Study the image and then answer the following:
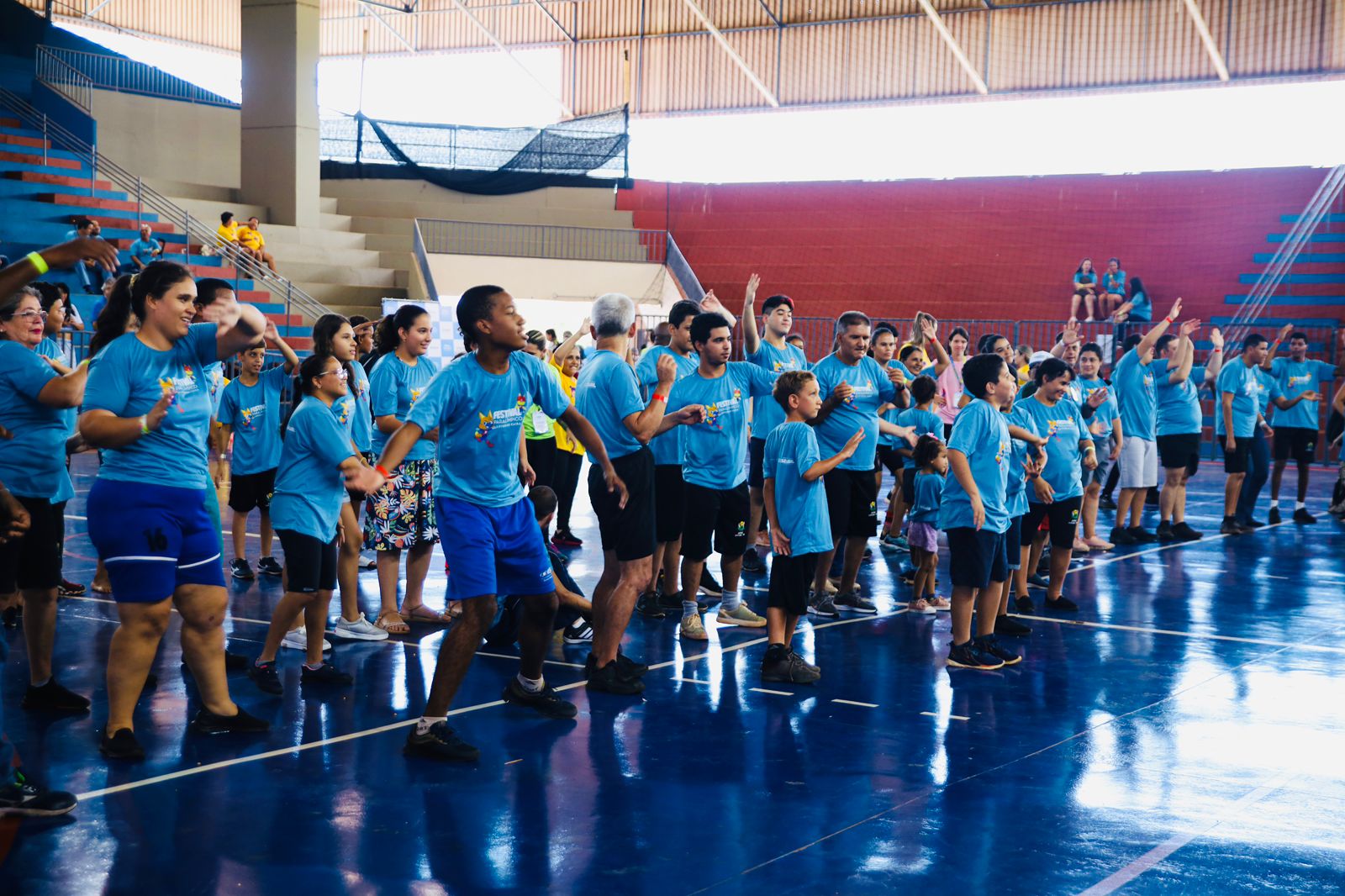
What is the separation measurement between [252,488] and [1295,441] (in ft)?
36.4

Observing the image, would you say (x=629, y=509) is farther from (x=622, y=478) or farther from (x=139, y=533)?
(x=139, y=533)

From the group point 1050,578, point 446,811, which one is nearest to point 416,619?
point 446,811

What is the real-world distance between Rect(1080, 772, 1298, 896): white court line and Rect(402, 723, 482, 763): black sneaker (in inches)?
96.4

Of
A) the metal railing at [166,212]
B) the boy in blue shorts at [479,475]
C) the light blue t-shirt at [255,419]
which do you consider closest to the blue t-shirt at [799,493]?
the boy in blue shorts at [479,475]

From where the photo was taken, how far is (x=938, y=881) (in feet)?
13.6

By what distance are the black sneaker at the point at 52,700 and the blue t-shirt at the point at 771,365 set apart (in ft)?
13.7

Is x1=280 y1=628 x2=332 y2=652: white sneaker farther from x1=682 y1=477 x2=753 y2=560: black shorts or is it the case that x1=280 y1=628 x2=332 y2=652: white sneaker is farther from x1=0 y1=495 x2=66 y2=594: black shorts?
x1=682 y1=477 x2=753 y2=560: black shorts

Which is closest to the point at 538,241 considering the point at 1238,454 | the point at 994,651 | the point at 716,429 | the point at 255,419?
the point at 1238,454

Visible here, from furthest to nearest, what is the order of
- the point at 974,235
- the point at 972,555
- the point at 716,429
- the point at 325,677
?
1. the point at 974,235
2. the point at 716,429
3. the point at 972,555
4. the point at 325,677

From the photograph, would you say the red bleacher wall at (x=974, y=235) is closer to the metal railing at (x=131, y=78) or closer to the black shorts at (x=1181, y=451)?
the metal railing at (x=131, y=78)

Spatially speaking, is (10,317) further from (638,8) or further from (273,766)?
(638,8)

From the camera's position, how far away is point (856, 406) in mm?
8484

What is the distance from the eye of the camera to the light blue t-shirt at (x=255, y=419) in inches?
336

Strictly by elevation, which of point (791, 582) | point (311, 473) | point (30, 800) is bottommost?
point (30, 800)
